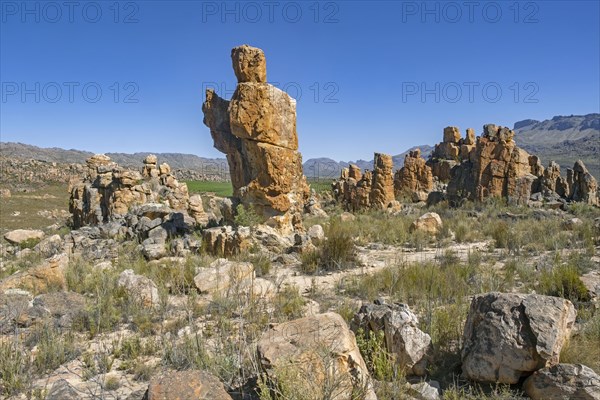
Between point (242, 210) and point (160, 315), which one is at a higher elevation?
point (242, 210)

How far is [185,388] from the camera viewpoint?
2.59 meters

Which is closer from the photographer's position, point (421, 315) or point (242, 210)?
point (421, 315)

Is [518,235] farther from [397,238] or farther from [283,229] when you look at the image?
[283,229]

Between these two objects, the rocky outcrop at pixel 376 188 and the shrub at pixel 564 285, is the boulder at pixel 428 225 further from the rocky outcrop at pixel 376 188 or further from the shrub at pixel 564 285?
the rocky outcrop at pixel 376 188

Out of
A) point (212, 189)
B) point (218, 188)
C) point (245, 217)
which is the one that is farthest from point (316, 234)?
point (218, 188)

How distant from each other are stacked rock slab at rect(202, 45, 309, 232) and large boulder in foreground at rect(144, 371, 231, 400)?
758 centimetres

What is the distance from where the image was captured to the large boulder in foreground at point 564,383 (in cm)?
272

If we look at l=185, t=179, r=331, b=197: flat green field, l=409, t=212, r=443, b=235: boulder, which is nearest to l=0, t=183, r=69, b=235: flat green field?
l=185, t=179, r=331, b=197: flat green field

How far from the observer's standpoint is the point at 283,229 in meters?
10.5

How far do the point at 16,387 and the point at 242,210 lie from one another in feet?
22.3

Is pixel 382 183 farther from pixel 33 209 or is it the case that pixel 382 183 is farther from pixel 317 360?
pixel 33 209

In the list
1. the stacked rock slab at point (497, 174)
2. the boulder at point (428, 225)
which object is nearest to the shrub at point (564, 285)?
the boulder at point (428, 225)

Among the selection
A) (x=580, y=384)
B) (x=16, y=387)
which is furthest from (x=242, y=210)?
(x=580, y=384)

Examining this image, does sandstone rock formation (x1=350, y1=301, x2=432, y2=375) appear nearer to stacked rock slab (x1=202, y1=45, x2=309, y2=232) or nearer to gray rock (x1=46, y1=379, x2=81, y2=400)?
gray rock (x1=46, y1=379, x2=81, y2=400)
